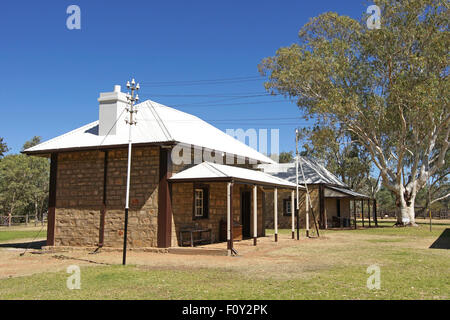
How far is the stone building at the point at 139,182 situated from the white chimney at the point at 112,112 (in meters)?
0.04

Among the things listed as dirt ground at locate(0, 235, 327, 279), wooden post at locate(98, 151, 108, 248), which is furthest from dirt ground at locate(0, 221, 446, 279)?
wooden post at locate(98, 151, 108, 248)

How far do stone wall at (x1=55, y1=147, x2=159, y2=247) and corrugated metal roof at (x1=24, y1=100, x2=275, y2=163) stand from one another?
45 centimetres

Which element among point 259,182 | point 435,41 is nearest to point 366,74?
point 435,41

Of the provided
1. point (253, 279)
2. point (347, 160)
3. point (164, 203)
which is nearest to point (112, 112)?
point (164, 203)

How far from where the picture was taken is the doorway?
20.8 metres

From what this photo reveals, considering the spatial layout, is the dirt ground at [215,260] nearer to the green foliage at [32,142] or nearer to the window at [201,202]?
the window at [201,202]

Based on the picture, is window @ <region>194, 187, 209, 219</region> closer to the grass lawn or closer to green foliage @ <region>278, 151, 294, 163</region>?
the grass lawn

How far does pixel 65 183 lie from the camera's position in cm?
1697

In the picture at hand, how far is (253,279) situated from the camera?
30.3ft

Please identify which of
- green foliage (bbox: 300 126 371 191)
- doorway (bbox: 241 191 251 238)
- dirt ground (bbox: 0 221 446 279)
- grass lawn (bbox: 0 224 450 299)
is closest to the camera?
grass lawn (bbox: 0 224 450 299)

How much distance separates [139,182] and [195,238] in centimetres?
305

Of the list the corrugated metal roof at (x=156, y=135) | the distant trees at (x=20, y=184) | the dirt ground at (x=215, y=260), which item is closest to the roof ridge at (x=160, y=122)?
the corrugated metal roof at (x=156, y=135)

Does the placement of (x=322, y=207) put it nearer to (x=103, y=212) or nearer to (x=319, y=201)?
(x=319, y=201)
